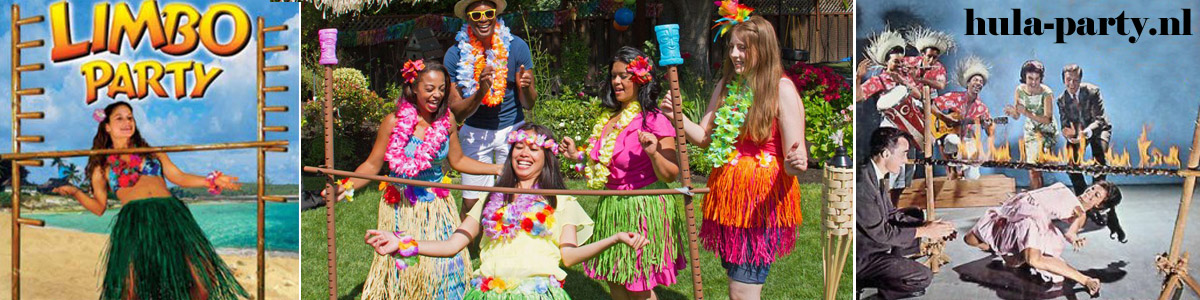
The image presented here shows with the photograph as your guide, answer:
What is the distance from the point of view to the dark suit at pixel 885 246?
477cm

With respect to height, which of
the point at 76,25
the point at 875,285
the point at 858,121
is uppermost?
the point at 76,25

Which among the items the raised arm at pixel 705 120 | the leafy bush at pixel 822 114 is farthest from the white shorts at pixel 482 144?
the leafy bush at pixel 822 114

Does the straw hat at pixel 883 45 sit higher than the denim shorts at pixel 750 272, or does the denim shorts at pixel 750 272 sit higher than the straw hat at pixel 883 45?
the straw hat at pixel 883 45

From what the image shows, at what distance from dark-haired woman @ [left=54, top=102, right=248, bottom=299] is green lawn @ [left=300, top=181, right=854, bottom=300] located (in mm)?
1230

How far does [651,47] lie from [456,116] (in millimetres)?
4879

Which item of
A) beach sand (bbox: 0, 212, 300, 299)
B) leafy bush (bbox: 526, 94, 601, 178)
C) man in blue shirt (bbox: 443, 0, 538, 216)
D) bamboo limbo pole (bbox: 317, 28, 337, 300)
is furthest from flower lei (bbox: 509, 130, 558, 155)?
leafy bush (bbox: 526, 94, 601, 178)

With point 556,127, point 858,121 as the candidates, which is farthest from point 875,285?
point 556,127

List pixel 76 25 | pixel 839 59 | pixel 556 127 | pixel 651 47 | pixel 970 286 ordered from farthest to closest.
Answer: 1. pixel 839 59
2. pixel 651 47
3. pixel 556 127
4. pixel 970 286
5. pixel 76 25

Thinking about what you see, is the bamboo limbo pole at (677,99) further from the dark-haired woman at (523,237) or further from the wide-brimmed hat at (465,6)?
the wide-brimmed hat at (465,6)

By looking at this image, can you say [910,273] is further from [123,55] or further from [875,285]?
[123,55]

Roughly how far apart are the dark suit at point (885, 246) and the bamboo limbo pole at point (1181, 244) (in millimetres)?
918

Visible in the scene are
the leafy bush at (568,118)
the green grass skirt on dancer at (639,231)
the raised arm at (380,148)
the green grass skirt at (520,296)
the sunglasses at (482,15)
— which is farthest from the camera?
the leafy bush at (568,118)

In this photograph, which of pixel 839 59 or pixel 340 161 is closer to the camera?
pixel 340 161

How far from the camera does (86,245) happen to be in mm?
4582
